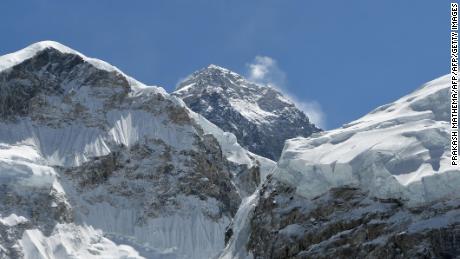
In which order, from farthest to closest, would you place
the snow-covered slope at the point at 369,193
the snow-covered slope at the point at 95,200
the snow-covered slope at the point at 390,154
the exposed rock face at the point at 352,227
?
the snow-covered slope at the point at 95,200 < the snow-covered slope at the point at 390,154 < the snow-covered slope at the point at 369,193 < the exposed rock face at the point at 352,227

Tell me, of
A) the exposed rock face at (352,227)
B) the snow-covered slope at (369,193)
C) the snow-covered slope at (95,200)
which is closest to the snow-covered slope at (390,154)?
the snow-covered slope at (369,193)

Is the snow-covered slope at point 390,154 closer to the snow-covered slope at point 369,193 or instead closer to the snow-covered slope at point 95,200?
the snow-covered slope at point 369,193

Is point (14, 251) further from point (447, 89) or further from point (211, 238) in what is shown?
point (447, 89)

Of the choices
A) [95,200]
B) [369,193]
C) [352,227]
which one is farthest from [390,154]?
[95,200]

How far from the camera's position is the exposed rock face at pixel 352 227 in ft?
289

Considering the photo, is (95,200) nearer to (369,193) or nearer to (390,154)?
(390,154)

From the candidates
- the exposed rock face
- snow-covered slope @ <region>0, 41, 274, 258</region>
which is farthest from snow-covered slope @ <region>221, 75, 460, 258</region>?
snow-covered slope @ <region>0, 41, 274, 258</region>

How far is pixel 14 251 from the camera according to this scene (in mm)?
161000

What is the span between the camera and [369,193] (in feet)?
316

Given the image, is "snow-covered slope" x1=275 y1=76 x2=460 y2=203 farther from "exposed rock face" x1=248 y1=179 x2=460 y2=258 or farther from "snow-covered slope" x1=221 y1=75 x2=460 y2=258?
"exposed rock face" x1=248 y1=179 x2=460 y2=258

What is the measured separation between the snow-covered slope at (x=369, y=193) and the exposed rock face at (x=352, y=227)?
0.09 meters

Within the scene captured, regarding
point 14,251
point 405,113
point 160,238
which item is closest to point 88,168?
point 160,238

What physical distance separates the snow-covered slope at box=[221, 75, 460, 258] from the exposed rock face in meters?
0.09

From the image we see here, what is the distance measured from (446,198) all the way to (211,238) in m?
100
